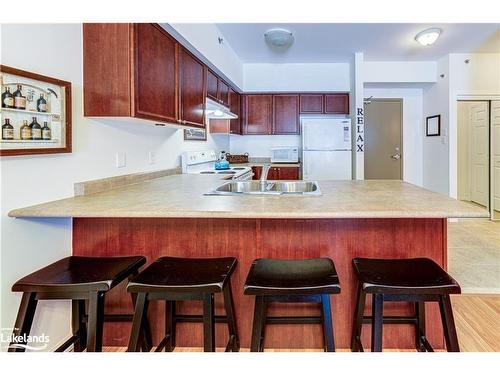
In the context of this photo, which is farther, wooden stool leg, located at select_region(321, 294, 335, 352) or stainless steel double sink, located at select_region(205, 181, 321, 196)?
stainless steel double sink, located at select_region(205, 181, 321, 196)

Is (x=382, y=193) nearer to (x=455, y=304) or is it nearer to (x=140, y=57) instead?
(x=455, y=304)

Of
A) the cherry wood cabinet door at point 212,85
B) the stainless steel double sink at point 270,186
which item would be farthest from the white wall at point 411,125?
the stainless steel double sink at point 270,186

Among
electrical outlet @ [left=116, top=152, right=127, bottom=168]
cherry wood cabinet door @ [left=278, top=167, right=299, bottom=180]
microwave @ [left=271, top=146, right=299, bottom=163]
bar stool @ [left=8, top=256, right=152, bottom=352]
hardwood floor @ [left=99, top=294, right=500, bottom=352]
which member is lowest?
hardwood floor @ [left=99, top=294, right=500, bottom=352]

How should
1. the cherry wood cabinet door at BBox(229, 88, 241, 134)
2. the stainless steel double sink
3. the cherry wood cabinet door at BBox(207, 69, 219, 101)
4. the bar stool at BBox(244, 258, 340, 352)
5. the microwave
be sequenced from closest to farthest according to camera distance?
the bar stool at BBox(244, 258, 340, 352) < the stainless steel double sink < the cherry wood cabinet door at BBox(207, 69, 219, 101) < the cherry wood cabinet door at BBox(229, 88, 241, 134) < the microwave

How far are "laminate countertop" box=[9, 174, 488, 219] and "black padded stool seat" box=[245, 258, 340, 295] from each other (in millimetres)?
259

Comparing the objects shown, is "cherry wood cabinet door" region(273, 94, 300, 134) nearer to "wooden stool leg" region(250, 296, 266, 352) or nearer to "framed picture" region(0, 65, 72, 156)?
"framed picture" region(0, 65, 72, 156)

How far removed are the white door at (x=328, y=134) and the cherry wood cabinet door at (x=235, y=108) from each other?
1036 mm

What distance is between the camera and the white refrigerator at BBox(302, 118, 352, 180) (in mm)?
5016

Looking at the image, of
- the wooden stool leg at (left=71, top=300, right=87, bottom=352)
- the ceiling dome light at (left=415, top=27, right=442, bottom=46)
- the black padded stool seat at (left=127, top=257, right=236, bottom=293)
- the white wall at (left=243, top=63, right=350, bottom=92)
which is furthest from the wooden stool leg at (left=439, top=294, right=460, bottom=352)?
the white wall at (left=243, top=63, right=350, bottom=92)

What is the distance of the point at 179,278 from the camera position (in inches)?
60.0

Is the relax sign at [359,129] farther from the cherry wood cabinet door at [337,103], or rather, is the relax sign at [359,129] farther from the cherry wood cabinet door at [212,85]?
the cherry wood cabinet door at [212,85]

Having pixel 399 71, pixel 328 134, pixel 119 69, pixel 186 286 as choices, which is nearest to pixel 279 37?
pixel 328 134
